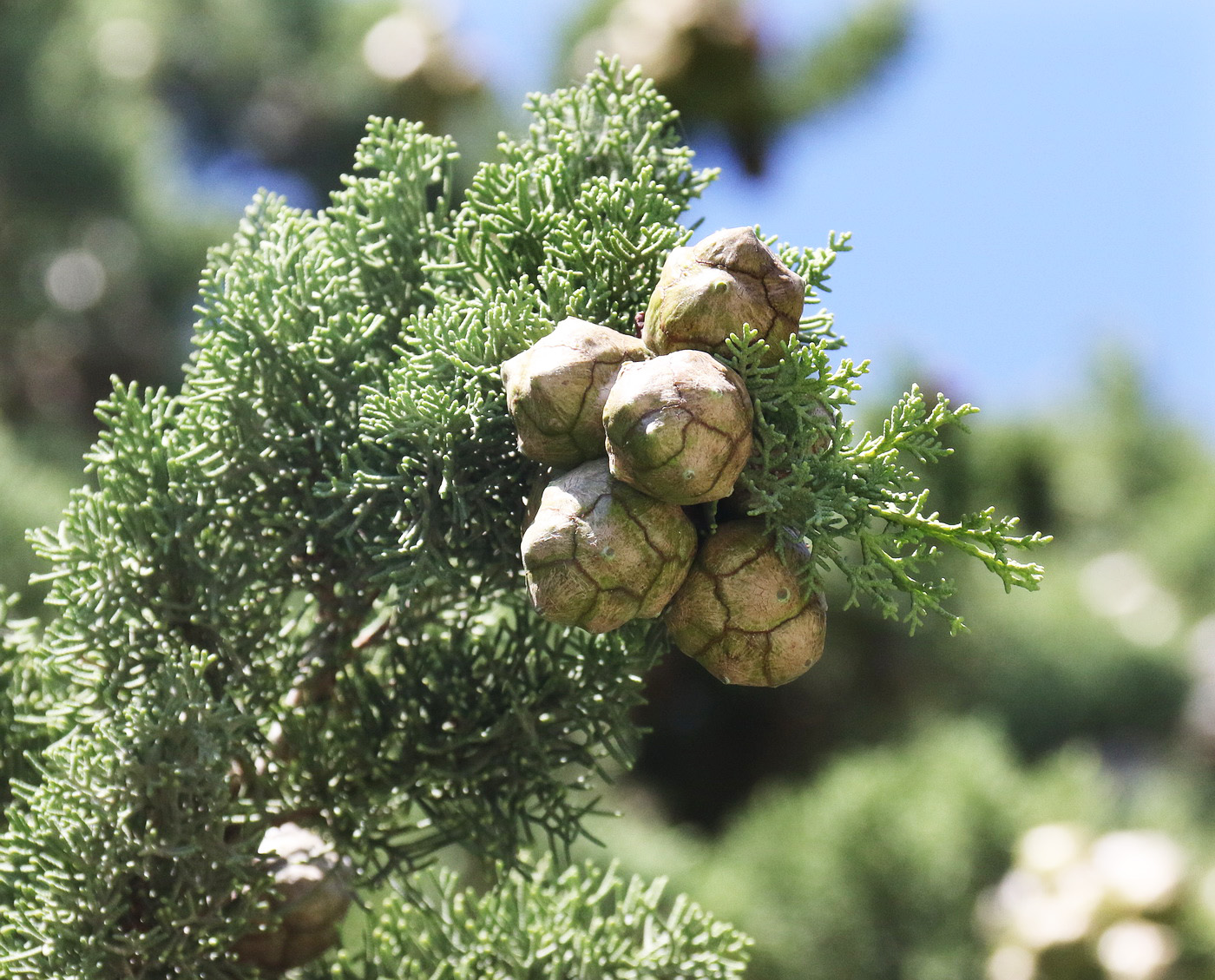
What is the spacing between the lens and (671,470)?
0.40 m

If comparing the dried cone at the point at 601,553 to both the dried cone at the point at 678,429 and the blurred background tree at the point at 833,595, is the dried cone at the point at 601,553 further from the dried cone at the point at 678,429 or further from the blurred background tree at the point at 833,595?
the blurred background tree at the point at 833,595

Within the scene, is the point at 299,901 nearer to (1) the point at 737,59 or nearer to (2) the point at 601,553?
(2) the point at 601,553

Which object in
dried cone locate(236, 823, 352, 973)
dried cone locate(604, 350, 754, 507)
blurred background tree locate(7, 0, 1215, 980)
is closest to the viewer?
dried cone locate(604, 350, 754, 507)

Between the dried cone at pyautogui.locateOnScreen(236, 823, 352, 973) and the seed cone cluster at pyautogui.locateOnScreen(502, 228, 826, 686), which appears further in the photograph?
the dried cone at pyautogui.locateOnScreen(236, 823, 352, 973)

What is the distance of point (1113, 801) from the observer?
A: 198cm

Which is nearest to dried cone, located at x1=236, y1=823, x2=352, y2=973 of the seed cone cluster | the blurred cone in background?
the seed cone cluster

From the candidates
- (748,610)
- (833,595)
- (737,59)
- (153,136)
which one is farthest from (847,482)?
(153,136)

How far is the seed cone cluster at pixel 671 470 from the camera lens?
15.9 inches

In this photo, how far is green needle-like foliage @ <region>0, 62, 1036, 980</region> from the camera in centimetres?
49

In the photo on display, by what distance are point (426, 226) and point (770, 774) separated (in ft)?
5.42

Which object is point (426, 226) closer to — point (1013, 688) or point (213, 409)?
point (213, 409)

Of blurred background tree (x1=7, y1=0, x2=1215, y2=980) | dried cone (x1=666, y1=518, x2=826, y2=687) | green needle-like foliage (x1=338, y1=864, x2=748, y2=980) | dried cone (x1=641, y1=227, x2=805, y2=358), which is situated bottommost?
green needle-like foliage (x1=338, y1=864, x2=748, y2=980)

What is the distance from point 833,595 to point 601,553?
54.8 inches

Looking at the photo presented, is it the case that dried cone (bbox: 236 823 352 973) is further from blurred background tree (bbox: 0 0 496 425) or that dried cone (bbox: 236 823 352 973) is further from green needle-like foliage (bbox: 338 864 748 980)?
blurred background tree (bbox: 0 0 496 425)
